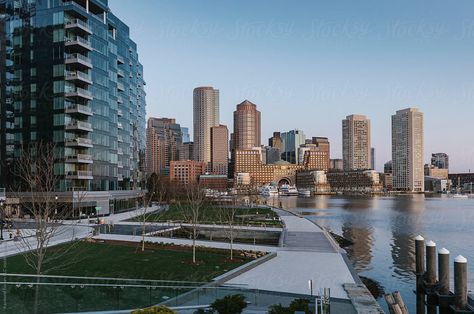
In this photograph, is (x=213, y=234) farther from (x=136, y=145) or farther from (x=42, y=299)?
(x=136, y=145)

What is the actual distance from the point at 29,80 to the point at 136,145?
45296 millimetres

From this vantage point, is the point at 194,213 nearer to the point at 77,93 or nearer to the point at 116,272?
the point at 116,272

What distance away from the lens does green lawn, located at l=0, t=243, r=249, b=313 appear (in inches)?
653

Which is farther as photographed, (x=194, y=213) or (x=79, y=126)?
(x=79, y=126)

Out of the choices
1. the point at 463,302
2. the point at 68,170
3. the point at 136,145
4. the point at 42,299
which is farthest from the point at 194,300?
the point at 136,145

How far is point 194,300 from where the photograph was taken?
1764 centimetres

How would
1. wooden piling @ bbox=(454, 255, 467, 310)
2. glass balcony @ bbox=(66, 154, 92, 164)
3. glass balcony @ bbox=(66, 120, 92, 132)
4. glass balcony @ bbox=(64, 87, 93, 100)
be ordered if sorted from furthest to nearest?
glass balcony @ bbox=(66, 154, 92, 164), glass balcony @ bbox=(66, 120, 92, 132), glass balcony @ bbox=(64, 87, 93, 100), wooden piling @ bbox=(454, 255, 467, 310)

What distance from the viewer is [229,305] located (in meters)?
16.6

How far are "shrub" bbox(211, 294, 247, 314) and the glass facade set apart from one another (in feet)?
203

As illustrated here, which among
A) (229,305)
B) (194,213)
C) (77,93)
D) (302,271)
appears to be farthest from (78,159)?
(229,305)

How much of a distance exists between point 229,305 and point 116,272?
14.1m

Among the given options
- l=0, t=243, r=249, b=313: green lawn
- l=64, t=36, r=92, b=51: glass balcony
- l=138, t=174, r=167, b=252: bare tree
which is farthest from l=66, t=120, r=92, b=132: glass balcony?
l=0, t=243, r=249, b=313: green lawn

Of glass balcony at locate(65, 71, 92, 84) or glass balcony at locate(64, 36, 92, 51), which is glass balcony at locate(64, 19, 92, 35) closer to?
glass balcony at locate(64, 36, 92, 51)

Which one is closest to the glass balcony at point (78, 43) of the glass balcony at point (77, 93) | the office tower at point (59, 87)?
the office tower at point (59, 87)
